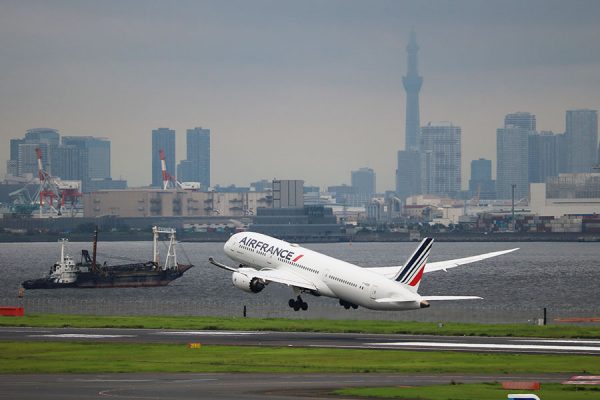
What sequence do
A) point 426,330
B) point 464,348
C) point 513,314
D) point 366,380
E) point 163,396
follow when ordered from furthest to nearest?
point 513,314
point 426,330
point 464,348
point 366,380
point 163,396

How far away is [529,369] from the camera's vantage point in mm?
65500

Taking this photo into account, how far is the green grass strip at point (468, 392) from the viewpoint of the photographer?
178 ft

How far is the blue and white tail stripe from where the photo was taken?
94.9 m

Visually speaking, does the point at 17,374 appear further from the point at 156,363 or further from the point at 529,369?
the point at 529,369

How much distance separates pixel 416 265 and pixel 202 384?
39706 millimetres

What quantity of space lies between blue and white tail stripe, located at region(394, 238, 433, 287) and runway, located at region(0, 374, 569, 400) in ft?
A: 107

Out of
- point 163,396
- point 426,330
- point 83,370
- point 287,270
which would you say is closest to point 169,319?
point 287,270

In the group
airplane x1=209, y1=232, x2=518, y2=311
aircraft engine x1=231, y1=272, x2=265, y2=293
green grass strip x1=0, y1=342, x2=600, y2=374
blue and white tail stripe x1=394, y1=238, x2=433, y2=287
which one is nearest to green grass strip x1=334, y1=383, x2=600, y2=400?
green grass strip x1=0, y1=342, x2=600, y2=374

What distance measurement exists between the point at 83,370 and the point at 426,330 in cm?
3284

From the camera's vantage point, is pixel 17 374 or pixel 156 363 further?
pixel 156 363

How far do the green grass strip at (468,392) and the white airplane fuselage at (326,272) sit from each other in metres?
37.6

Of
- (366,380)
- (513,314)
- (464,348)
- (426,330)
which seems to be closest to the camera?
(366,380)

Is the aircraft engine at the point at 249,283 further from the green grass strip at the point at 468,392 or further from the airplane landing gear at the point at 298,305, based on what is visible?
the green grass strip at the point at 468,392

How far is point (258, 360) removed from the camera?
69875 millimetres
